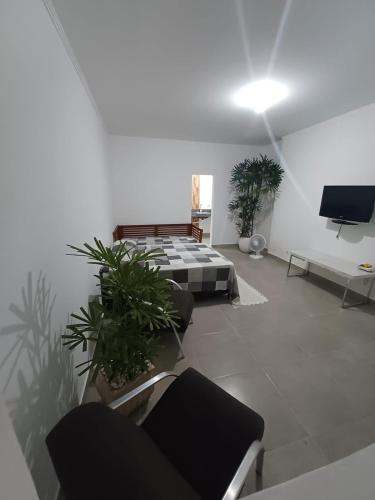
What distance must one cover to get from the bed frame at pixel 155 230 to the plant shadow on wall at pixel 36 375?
382cm

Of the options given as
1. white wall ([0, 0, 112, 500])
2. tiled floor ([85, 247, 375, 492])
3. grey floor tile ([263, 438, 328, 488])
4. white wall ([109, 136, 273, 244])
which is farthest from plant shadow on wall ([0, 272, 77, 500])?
white wall ([109, 136, 273, 244])

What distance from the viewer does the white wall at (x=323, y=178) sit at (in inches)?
115

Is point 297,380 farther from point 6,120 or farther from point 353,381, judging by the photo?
point 6,120

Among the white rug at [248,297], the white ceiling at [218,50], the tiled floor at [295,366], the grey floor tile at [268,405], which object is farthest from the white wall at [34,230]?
the white rug at [248,297]

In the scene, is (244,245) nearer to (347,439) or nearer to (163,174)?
(163,174)

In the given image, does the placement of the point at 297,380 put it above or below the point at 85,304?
below

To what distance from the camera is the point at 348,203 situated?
305 centimetres

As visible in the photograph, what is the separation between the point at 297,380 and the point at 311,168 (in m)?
3.56

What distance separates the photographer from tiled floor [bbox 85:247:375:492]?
1320 millimetres

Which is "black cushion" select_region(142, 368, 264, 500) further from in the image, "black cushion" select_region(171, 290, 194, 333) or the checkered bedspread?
the checkered bedspread

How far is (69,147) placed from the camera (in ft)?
5.17

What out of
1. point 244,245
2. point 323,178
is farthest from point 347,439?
point 244,245

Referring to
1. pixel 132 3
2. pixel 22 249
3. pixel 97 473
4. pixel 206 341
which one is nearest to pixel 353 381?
pixel 206 341

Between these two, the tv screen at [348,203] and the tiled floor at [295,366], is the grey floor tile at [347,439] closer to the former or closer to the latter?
the tiled floor at [295,366]
